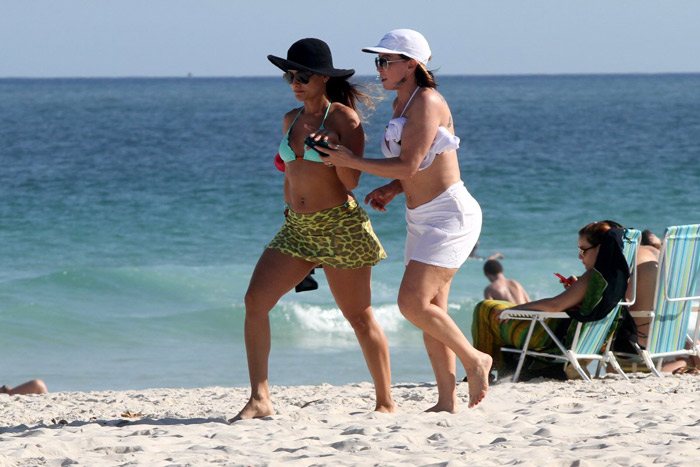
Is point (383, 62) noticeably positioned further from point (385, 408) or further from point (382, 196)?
point (385, 408)

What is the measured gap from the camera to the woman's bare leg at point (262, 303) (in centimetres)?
420

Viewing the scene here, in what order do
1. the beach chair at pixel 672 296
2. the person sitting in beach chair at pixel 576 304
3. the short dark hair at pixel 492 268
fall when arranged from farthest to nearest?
the short dark hair at pixel 492 268, the beach chair at pixel 672 296, the person sitting in beach chair at pixel 576 304

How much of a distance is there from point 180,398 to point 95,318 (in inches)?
195

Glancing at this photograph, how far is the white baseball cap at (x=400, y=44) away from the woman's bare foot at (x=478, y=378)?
130cm

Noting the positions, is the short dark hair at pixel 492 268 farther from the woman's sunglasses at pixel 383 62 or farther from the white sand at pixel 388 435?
the woman's sunglasses at pixel 383 62

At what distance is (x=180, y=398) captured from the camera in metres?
5.97

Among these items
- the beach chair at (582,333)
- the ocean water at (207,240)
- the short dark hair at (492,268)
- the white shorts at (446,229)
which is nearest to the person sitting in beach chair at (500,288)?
the short dark hair at (492,268)

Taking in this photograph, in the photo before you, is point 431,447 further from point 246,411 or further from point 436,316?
point 246,411

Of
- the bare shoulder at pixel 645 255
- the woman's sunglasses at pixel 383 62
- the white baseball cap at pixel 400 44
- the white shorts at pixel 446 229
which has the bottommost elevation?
the bare shoulder at pixel 645 255

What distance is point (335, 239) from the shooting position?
4.19 metres

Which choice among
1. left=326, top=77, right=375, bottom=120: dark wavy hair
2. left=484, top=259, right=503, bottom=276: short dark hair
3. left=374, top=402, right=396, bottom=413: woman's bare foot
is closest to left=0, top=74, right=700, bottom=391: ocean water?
left=326, top=77, right=375, bottom=120: dark wavy hair

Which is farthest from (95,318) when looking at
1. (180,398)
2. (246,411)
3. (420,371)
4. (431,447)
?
(431,447)

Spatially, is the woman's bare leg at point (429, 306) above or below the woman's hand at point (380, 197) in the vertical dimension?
below

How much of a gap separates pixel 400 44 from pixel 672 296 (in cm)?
300
